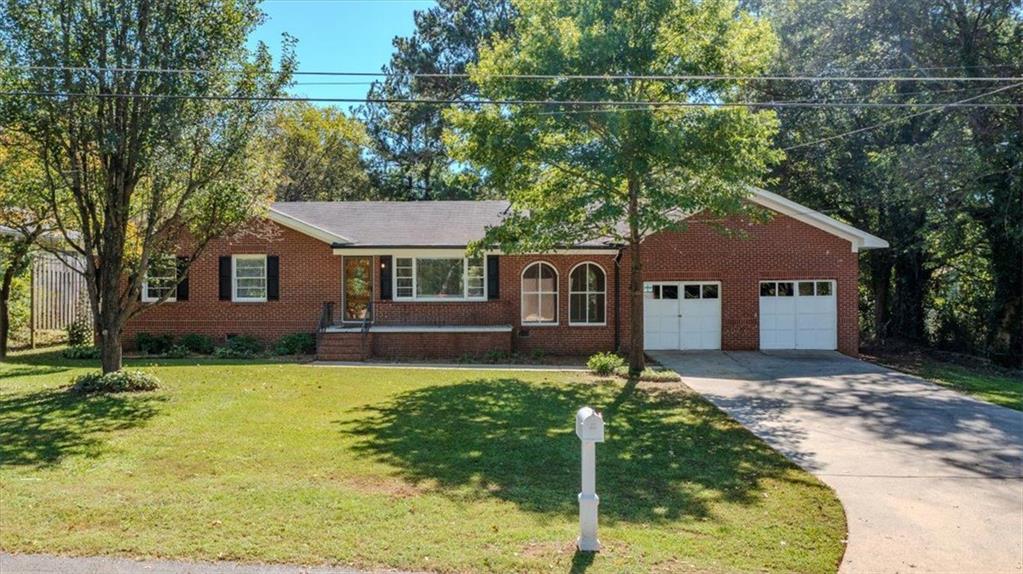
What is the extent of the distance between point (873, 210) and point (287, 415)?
21389 mm

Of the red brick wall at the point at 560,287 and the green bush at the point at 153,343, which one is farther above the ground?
the red brick wall at the point at 560,287

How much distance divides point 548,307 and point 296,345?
7.22m

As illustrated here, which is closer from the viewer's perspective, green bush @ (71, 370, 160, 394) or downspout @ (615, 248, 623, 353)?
green bush @ (71, 370, 160, 394)

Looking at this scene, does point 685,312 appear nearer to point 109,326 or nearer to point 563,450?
point 563,450

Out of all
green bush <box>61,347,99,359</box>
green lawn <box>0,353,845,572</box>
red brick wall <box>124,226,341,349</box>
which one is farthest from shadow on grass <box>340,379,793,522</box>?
green bush <box>61,347,99,359</box>

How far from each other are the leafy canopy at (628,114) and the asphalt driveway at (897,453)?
13.1 feet

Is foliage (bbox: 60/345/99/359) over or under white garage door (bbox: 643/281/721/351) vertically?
under

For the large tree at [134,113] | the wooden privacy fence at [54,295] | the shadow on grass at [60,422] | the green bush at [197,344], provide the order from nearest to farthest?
the shadow on grass at [60,422], the large tree at [134,113], the green bush at [197,344], the wooden privacy fence at [54,295]

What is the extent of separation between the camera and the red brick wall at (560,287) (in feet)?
60.7

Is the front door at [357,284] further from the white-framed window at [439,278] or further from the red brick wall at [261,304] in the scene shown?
the white-framed window at [439,278]

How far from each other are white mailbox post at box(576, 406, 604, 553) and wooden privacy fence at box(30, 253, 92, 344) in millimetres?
19437

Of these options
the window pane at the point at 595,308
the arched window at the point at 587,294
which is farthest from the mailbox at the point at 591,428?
the window pane at the point at 595,308

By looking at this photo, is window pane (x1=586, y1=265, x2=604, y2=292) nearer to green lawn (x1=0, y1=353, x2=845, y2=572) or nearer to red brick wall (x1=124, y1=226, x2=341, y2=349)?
red brick wall (x1=124, y1=226, x2=341, y2=349)

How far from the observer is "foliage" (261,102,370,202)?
3475cm
